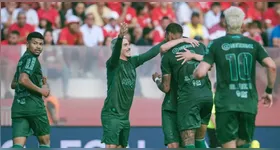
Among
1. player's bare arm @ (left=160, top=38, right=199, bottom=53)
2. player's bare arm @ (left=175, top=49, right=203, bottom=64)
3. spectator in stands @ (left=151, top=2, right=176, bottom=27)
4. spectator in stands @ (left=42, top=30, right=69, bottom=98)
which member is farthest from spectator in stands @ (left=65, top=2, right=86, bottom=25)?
player's bare arm @ (left=175, top=49, right=203, bottom=64)

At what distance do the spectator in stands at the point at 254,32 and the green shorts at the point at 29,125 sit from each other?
26.3 ft

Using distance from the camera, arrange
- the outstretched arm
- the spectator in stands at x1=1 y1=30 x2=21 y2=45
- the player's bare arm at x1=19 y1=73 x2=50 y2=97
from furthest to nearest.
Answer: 1. the spectator in stands at x1=1 y1=30 x2=21 y2=45
2. the player's bare arm at x1=19 y1=73 x2=50 y2=97
3. the outstretched arm

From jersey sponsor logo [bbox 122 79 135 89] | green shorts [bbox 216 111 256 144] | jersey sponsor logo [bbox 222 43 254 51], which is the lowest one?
green shorts [bbox 216 111 256 144]

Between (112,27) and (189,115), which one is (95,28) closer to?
(112,27)

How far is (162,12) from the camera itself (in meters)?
24.6

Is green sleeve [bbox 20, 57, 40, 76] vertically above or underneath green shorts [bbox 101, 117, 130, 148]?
above

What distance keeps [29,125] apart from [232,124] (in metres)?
4.17

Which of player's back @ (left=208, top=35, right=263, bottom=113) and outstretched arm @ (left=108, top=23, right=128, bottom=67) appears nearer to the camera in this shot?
player's back @ (left=208, top=35, right=263, bottom=113)

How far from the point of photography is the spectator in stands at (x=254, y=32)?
2280 centimetres

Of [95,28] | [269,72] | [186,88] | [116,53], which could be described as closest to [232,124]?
[269,72]

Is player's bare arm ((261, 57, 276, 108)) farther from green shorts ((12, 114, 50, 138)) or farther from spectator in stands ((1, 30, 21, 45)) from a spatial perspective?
spectator in stands ((1, 30, 21, 45))

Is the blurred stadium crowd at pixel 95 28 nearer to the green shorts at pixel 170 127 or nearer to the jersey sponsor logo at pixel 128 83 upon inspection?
the jersey sponsor logo at pixel 128 83

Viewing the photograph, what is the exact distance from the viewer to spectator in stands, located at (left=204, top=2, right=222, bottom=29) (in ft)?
79.0

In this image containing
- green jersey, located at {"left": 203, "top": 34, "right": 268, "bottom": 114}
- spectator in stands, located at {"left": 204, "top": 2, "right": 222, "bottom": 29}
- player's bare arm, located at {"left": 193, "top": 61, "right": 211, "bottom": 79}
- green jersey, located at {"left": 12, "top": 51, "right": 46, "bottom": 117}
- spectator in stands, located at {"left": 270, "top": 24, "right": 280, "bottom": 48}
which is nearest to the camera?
player's bare arm, located at {"left": 193, "top": 61, "right": 211, "bottom": 79}
